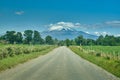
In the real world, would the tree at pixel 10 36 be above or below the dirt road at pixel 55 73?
above

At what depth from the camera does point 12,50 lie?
43.2 m

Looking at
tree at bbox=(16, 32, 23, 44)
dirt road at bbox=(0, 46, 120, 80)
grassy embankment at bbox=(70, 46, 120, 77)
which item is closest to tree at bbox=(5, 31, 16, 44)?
tree at bbox=(16, 32, 23, 44)

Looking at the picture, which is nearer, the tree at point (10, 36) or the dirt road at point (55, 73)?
the dirt road at point (55, 73)

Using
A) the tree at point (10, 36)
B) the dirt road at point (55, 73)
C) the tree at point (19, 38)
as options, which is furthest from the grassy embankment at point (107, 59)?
the tree at point (19, 38)

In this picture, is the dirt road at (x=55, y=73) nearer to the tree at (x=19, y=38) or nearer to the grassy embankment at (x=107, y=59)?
the grassy embankment at (x=107, y=59)

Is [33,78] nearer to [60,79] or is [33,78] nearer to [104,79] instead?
[60,79]

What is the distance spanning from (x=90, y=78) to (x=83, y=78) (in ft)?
1.41

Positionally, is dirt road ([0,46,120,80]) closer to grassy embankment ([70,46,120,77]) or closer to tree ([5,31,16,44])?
grassy embankment ([70,46,120,77])

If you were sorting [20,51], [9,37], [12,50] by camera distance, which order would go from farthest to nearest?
[9,37], [20,51], [12,50]

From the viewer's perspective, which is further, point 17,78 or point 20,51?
point 20,51

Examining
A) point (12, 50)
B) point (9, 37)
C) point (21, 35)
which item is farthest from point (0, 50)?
point (21, 35)

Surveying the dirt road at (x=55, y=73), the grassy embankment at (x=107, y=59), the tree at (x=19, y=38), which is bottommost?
the dirt road at (x=55, y=73)

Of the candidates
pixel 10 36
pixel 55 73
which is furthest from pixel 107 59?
pixel 10 36

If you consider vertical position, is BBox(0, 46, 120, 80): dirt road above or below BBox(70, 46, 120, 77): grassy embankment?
below
